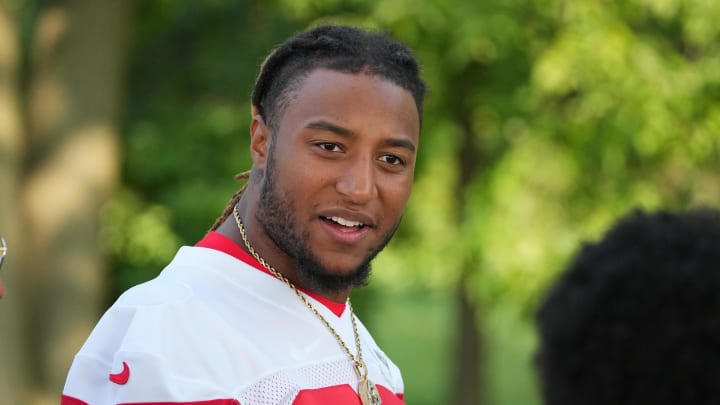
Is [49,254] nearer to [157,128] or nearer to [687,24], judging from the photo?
[157,128]

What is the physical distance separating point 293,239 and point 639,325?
2.65 feet

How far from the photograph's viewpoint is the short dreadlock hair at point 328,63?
8.32 feet

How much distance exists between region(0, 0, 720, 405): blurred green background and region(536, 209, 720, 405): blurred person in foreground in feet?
17.2

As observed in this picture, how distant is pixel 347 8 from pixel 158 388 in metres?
7.30

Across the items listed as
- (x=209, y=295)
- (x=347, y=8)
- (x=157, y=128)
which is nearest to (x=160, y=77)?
(x=157, y=128)

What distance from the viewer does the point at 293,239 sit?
2521 mm

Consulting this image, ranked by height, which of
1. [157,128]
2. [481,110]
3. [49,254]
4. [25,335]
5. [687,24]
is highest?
[687,24]

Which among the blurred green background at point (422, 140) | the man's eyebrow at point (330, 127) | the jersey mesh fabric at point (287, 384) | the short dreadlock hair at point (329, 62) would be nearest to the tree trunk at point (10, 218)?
the blurred green background at point (422, 140)

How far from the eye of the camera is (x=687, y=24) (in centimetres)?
897

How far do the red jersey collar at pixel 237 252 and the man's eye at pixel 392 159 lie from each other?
0.36 meters

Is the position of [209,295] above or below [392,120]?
below

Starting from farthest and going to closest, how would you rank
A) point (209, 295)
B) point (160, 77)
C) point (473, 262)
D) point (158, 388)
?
point (160, 77)
point (473, 262)
point (209, 295)
point (158, 388)

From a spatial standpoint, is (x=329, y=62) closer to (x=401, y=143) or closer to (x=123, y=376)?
(x=401, y=143)

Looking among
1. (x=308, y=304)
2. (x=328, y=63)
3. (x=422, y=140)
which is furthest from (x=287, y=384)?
(x=422, y=140)
